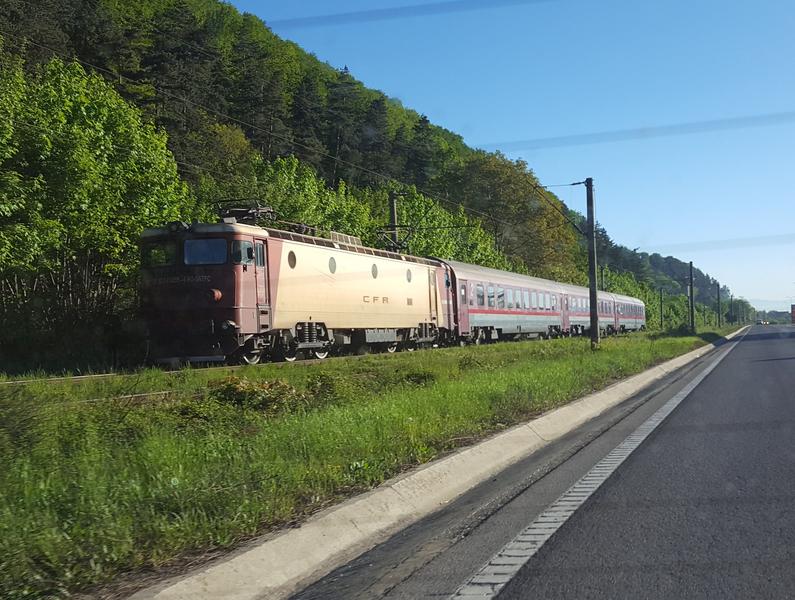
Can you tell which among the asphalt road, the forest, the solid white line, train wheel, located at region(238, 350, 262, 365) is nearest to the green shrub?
the asphalt road

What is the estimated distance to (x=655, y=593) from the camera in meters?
4.37

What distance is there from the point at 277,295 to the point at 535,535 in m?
16.3

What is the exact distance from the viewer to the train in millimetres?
19859

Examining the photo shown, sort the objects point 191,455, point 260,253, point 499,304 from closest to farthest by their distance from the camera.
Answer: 1. point 191,455
2. point 260,253
3. point 499,304

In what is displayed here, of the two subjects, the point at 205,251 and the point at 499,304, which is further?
the point at 499,304

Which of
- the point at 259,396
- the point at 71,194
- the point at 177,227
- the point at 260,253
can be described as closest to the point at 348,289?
the point at 260,253

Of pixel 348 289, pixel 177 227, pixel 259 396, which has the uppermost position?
pixel 177 227

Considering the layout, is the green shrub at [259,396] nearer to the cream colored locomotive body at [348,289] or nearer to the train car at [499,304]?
the cream colored locomotive body at [348,289]

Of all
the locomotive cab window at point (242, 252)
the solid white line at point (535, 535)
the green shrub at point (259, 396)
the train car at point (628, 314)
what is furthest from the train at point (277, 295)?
the train car at point (628, 314)

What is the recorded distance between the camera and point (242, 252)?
19.9m

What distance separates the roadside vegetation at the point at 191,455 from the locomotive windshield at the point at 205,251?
19.2ft

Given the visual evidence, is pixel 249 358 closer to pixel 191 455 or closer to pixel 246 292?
pixel 246 292

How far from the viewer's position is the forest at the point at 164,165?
2458cm

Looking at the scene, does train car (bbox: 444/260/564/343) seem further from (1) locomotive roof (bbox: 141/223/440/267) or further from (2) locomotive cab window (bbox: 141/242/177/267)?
(2) locomotive cab window (bbox: 141/242/177/267)
